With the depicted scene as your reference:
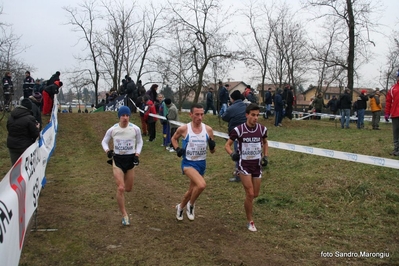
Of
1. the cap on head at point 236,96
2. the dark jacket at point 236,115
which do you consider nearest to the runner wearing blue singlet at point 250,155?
the dark jacket at point 236,115

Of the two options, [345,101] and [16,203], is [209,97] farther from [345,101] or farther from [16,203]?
[16,203]

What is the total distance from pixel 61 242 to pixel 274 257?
316 cm

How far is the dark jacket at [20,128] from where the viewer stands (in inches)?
309

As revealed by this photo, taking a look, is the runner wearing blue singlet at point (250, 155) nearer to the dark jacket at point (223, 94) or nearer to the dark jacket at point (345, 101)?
the dark jacket at point (223, 94)

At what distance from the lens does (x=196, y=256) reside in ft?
16.9

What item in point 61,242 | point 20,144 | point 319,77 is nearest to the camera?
point 61,242

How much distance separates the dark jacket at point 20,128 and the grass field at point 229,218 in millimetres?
1286

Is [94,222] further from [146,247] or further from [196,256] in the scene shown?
[196,256]

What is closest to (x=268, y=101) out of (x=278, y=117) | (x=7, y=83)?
(x=278, y=117)

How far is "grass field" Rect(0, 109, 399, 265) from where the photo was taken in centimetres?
520

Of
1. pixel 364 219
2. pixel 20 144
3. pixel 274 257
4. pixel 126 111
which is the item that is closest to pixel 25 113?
pixel 20 144

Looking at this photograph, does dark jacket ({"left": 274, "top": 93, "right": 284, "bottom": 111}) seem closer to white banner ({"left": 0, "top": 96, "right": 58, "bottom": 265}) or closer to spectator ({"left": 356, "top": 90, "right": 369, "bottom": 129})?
spectator ({"left": 356, "top": 90, "right": 369, "bottom": 129})

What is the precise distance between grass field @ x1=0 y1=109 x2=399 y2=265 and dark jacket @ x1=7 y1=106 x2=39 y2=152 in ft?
4.22

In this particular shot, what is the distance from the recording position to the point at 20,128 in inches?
309
